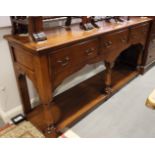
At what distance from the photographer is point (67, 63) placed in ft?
4.30

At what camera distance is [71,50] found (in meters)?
1.30

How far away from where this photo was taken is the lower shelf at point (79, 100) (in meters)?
1.69

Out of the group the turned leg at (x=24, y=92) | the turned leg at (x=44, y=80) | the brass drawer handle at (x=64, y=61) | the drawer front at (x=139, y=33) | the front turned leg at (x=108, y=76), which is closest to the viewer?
the turned leg at (x=44, y=80)

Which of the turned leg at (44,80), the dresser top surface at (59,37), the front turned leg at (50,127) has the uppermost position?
the dresser top surface at (59,37)

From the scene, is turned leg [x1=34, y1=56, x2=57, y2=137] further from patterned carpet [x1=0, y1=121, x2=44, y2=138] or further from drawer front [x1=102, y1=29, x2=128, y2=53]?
drawer front [x1=102, y1=29, x2=128, y2=53]

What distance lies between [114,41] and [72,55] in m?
0.61

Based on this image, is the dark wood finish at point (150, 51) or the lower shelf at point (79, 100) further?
the dark wood finish at point (150, 51)

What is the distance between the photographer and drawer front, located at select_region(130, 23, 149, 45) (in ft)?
6.58

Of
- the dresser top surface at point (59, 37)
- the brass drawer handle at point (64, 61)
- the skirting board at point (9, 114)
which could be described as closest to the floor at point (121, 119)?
the skirting board at point (9, 114)

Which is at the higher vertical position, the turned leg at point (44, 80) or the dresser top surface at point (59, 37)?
the dresser top surface at point (59, 37)

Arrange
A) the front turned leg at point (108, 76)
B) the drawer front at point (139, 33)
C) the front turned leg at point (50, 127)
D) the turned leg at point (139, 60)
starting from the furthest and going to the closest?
the turned leg at point (139, 60) < the drawer front at point (139, 33) < the front turned leg at point (108, 76) < the front turned leg at point (50, 127)

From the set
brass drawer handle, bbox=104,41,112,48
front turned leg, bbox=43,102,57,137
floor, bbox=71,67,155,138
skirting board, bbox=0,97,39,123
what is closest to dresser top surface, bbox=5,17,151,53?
brass drawer handle, bbox=104,41,112,48

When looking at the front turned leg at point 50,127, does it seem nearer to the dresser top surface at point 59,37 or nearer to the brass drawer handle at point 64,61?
the brass drawer handle at point 64,61
